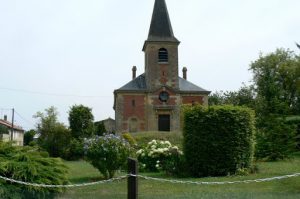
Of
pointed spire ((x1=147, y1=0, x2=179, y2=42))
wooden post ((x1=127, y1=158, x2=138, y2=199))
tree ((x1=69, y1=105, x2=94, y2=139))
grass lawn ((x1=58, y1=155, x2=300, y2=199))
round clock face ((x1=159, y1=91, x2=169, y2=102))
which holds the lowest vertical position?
grass lawn ((x1=58, y1=155, x2=300, y2=199))

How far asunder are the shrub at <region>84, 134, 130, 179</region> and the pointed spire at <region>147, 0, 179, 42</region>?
36.9 m

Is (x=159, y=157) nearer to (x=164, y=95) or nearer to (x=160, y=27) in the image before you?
(x=164, y=95)

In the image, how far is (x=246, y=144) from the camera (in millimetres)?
16047

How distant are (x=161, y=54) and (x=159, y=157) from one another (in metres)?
34.1

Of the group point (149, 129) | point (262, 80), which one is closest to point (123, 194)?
point (149, 129)

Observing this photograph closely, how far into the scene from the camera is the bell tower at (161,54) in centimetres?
5109

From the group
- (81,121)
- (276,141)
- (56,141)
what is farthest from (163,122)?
(276,141)

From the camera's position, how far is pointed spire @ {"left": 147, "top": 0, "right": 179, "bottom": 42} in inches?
2057

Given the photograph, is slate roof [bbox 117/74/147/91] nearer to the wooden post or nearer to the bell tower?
the bell tower

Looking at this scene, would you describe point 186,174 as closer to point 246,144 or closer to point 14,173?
point 246,144

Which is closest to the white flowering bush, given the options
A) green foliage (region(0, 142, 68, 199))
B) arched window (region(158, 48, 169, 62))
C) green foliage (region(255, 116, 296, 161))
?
green foliage (region(255, 116, 296, 161))

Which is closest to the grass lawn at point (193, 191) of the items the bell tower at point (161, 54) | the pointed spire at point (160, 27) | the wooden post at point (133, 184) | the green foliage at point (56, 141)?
the wooden post at point (133, 184)

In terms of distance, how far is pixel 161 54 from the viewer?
171 feet

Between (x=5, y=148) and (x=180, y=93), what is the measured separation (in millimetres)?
42537
